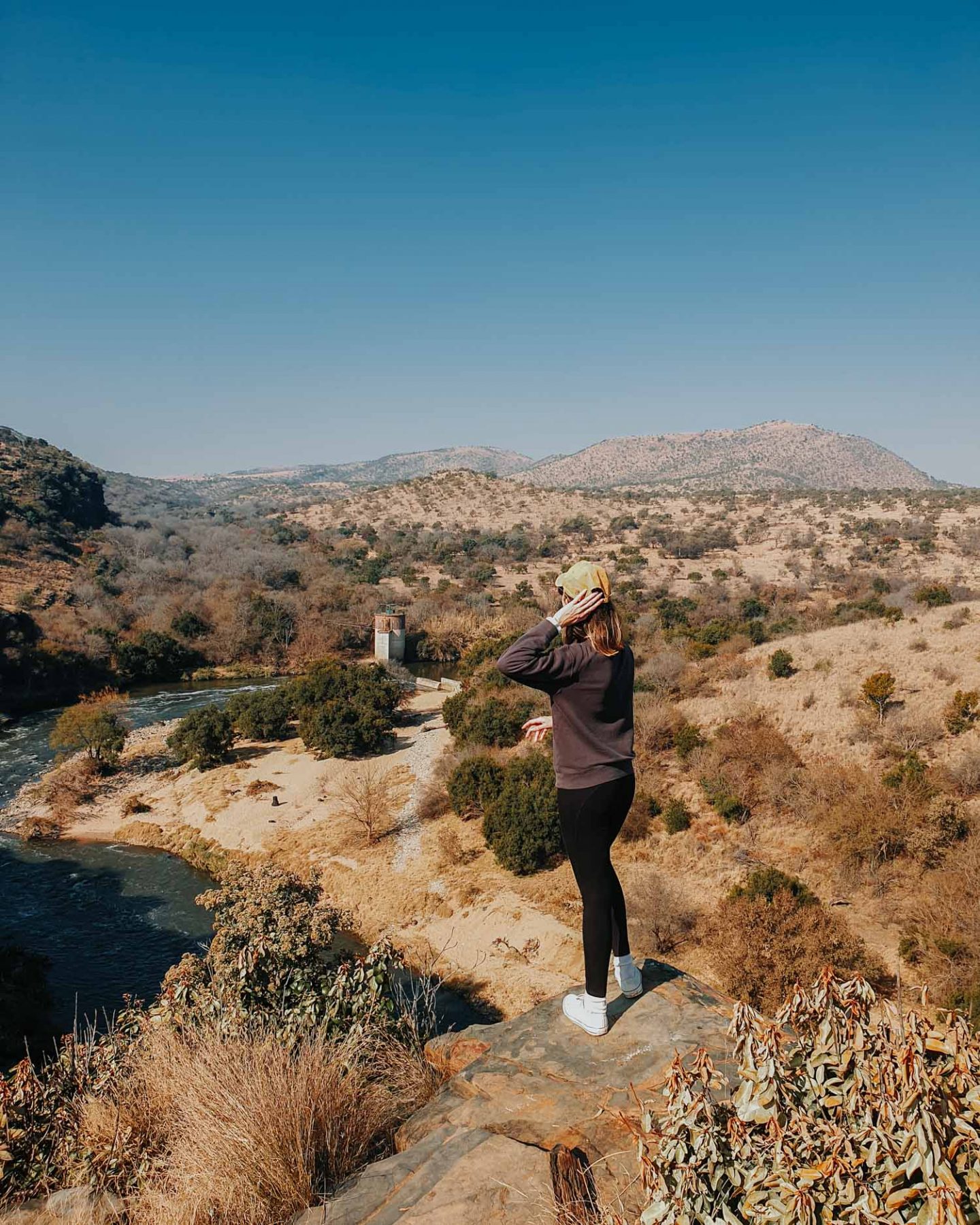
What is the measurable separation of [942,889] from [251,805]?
16.4 metres

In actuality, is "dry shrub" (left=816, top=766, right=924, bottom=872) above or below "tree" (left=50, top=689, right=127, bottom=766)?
above

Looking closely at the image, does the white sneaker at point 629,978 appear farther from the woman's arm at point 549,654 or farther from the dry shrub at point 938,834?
the dry shrub at point 938,834

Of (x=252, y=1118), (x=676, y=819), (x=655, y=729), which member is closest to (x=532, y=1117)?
(x=252, y=1118)

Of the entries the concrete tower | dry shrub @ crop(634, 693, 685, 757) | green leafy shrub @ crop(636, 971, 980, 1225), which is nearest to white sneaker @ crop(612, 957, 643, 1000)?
green leafy shrub @ crop(636, 971, 980, 1225)

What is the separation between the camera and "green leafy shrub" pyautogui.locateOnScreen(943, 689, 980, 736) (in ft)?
46.3

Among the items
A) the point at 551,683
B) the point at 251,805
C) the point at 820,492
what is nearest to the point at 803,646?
the point at 251,805

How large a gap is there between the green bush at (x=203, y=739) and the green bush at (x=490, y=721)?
24.9 feet

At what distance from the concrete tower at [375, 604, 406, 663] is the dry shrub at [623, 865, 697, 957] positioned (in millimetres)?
24659

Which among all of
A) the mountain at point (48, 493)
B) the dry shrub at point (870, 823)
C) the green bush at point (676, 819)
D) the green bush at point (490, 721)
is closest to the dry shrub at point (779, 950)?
the dry shrub at point (870, 823)

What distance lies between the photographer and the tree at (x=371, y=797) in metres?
17.3

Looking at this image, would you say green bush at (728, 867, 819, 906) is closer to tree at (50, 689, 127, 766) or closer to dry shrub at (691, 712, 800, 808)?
dry shrub at (691, 712, 800, 808)

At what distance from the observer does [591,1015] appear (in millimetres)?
3410

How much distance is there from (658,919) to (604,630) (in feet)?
33.2

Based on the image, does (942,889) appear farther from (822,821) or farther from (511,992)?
(511,992)
